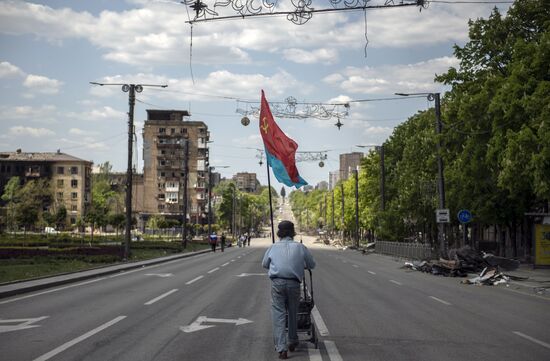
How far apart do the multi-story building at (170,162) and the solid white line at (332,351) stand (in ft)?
399

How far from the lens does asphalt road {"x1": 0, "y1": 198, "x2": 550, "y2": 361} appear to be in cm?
866

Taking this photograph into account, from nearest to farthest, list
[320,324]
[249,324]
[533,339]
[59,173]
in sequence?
[533,339], [249,324], [320,324], [59,173]

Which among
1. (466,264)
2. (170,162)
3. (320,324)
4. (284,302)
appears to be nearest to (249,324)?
(320,324)

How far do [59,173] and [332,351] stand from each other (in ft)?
424

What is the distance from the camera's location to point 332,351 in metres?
8.77

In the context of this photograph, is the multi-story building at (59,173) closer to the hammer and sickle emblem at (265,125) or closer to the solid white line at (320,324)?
the solid white line at (320,324)

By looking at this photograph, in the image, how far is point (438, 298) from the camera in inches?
661

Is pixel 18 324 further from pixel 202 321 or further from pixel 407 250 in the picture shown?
pixel 407 250

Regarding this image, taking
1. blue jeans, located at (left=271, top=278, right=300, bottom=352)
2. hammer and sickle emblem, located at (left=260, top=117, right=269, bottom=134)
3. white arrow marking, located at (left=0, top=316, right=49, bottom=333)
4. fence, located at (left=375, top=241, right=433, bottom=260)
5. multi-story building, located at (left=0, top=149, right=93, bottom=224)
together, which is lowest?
fence, located at (left=375, top=241, right=433, bottom=260)

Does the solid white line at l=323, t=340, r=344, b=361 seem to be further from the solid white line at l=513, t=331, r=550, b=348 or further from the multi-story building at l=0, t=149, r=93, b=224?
the multi-story building at l=0, t=149, r=93, b=224

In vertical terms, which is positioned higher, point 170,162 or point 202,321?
point 170,162

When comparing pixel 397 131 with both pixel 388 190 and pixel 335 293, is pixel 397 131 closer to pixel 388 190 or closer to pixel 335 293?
pixel 388 190

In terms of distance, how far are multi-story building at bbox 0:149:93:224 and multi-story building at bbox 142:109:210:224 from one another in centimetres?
1291

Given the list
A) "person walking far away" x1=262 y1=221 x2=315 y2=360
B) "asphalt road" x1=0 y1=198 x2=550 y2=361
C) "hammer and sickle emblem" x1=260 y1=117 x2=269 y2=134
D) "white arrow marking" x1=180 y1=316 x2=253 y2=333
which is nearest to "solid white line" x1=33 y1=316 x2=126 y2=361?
"asphalt road" x1=0 y1=198 x2=550 y2=361
